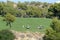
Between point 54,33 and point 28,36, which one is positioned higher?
point 54,33

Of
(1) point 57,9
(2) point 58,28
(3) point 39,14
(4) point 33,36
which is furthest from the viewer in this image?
(3) point 39,14

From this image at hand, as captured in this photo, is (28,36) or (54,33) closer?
(54,33)

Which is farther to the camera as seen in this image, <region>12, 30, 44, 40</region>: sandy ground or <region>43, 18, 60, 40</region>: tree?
<region>12, 30, 44, 40</region>: sandy ground

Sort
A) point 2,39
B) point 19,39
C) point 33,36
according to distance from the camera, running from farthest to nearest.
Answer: point 33,36, point 19,39, point 2,39

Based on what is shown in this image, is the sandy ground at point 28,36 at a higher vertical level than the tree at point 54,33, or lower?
lower

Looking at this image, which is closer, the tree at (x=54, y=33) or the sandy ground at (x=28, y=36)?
the tree at (x=54, y=33)

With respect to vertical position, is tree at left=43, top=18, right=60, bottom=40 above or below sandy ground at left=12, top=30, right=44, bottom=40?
above

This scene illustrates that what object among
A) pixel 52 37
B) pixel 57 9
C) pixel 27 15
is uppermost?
pixel 52 37

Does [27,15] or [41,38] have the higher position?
[41,38]

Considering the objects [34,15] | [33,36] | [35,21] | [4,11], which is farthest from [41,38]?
[34,15]

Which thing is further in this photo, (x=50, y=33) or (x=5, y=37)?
(x=50, y=33)

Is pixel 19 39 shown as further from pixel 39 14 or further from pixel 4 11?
pixel 39 14
